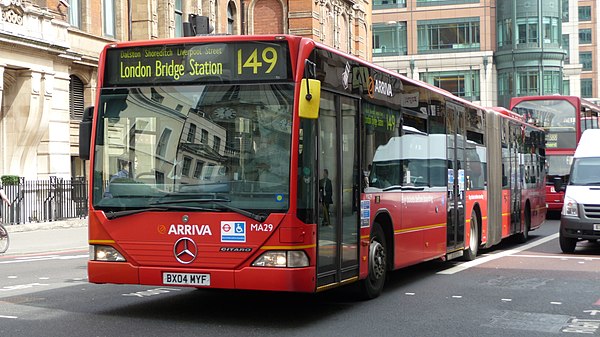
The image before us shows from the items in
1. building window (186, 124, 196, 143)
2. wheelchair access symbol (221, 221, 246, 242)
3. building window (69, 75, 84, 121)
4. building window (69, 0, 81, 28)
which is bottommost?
wheelchair access symbol (221, 221, 246, 242)

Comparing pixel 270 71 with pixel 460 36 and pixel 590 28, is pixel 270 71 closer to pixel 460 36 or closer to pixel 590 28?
pixel 460 36

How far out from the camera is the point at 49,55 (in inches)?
1133

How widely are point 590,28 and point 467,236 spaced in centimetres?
10664

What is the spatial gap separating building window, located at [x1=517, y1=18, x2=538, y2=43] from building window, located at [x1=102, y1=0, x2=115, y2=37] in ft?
161

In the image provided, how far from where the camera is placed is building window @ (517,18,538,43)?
244ft

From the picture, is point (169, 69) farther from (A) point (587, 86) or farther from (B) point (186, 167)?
(A) point (587, 86)

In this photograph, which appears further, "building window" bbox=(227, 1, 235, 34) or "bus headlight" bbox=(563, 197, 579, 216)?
"building window" bbox=(227, 1, 235, 34)

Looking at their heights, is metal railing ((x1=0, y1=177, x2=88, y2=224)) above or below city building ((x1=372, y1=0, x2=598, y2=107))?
below

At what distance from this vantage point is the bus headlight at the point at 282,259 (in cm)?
884

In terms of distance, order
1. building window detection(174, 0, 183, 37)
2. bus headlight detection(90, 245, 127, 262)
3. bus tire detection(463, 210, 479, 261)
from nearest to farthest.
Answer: bus headlight detection(90, 245, 127, 262) < bus tire detection(463, 210, 479, 261) < building window detection(174, 0, 183, 37)

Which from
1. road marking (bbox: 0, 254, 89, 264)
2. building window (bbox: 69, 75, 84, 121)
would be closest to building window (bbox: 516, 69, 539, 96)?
building window (bbox: 69, 75, 84, 121)

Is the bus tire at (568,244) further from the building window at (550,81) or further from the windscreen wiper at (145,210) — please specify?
the building window at (550,81)

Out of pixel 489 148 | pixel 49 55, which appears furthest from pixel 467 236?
pixel 49 55

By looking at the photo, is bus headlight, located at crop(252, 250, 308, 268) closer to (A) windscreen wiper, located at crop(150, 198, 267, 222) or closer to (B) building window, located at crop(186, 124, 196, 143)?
(A) windscreen wiper, located at crop(150, 198, 267, 222)
